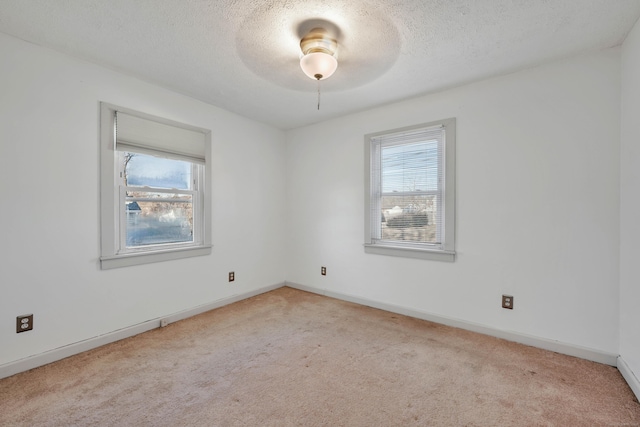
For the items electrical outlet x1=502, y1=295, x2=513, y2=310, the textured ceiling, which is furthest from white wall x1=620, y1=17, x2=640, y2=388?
electrical outlet x1=502, y1=295, x2=513, y2=310

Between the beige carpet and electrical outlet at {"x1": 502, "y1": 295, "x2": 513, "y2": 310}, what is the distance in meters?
0.32

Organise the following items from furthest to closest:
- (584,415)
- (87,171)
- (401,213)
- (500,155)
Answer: (401,213)
(500,155)
(87,171)
(584,415)

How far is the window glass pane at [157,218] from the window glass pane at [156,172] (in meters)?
0.11

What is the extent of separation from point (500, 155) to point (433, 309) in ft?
5.58

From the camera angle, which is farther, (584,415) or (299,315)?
(299,315)

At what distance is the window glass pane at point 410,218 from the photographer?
10.2 ft

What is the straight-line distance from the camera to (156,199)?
296 cm

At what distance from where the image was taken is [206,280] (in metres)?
3.32

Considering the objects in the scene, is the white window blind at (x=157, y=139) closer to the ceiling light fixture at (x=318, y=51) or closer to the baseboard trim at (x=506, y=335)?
the ceiling light fixture at (x=318, y=51)

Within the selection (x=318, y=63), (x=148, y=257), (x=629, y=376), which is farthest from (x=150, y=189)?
(x=629, y=376)

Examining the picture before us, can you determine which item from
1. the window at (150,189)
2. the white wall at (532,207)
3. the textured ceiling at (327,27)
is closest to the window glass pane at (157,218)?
the window at (150,189)

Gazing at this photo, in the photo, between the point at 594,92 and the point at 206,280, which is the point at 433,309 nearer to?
the point at 594,92

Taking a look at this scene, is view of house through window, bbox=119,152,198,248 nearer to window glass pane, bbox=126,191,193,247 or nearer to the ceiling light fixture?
window glass pane, bbox=126,191,193,247

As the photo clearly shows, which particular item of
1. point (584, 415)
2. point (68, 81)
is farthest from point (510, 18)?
point (68, 81)
